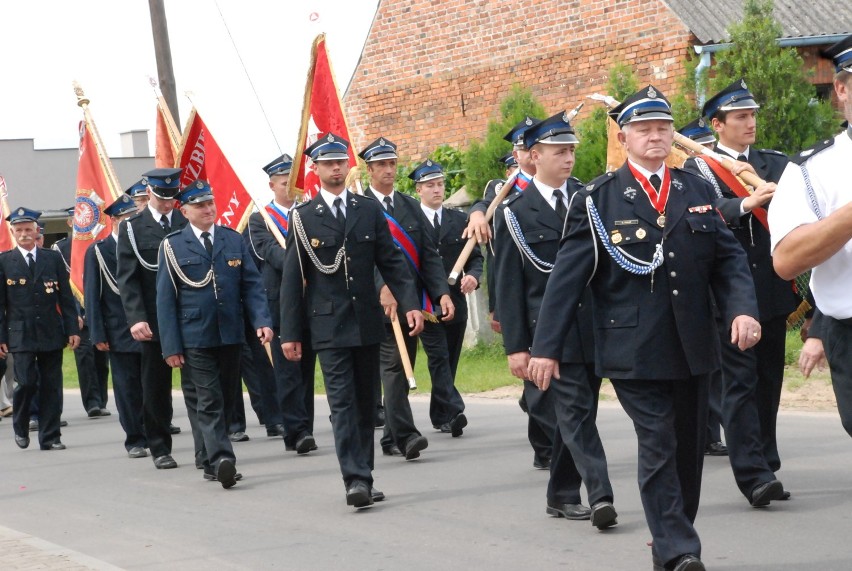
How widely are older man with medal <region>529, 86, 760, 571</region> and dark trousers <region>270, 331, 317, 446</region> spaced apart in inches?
211

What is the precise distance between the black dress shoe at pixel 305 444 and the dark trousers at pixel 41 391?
122 inches

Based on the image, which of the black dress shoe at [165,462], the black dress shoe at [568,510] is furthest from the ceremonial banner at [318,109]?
the black dress shoe at [568,510]

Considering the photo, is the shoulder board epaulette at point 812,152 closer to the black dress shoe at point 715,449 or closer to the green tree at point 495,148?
the black dress shoe at point 715,449

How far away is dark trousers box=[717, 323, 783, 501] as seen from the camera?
728 centimetres

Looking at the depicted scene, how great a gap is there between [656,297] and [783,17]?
16824mm

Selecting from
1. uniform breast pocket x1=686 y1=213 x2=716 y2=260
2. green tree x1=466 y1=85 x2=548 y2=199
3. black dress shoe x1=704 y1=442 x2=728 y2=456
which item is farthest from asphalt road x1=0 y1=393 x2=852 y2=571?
green tree x1=466 y1=85 x2=548 y2=199

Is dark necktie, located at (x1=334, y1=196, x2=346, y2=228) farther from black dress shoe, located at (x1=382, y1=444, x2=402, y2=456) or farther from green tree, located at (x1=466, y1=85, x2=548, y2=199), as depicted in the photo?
green tree, located at (x1=466, y1=85, x2=548, y2=199)

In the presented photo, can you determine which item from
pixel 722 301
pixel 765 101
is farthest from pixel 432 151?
pixel 722 301

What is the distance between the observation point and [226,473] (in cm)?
945

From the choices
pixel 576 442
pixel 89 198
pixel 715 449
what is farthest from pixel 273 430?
pixel 576 442

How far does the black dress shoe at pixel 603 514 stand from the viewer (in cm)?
697

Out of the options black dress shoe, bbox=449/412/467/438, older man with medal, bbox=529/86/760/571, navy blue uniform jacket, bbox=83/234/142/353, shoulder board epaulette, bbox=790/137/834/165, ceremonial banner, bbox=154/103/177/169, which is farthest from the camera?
ceremonial banner, bbox=154/103/177/169

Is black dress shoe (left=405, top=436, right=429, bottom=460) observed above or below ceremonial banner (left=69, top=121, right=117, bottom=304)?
below

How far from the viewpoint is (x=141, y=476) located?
35.2 ft
